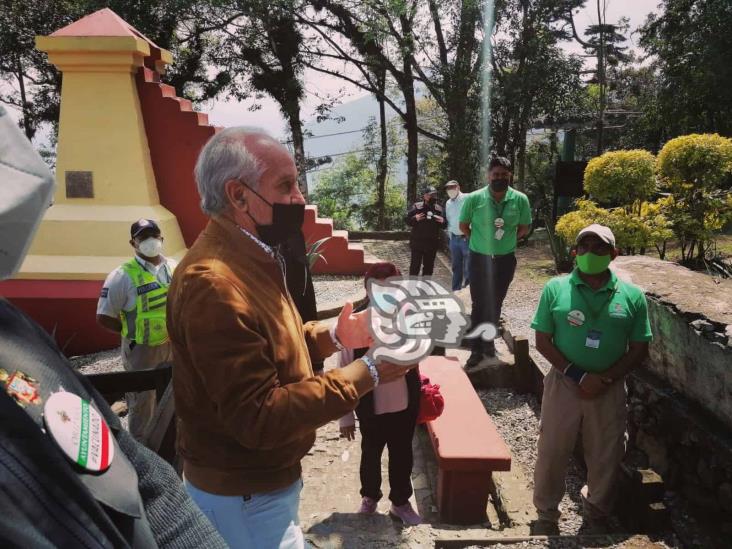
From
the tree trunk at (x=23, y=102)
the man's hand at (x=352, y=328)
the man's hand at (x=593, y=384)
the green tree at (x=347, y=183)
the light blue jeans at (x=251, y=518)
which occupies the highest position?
the tree trunk at (x=23, y=102)

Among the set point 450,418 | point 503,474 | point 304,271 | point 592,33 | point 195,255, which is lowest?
point 503,474

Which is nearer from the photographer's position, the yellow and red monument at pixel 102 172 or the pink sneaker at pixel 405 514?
the pink sneaker at pixel 405 514

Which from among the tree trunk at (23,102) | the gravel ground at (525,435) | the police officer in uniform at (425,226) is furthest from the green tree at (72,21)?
the gravel ground at (525,435)

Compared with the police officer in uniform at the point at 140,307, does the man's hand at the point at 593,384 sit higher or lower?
lower

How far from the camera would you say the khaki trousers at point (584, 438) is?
2961 millimetres

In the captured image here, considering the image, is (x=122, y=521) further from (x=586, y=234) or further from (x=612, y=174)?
(x=612, y=174)

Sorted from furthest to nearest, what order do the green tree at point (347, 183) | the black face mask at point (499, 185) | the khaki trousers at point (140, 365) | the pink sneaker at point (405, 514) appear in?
1. the green tree at point (347, 183)
2. the black face mask at point (499, 185)
3. the khaki trousers at point (140, 365)
4. the pink sneaker at point (405, 514)

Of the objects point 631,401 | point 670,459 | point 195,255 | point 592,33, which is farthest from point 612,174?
point 592,33

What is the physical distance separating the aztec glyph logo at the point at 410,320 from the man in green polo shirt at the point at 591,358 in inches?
60.7

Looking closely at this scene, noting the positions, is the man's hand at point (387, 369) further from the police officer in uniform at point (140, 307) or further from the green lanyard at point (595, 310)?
the police officer in uniform at point (140, 307)

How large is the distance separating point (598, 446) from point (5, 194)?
3.15 m

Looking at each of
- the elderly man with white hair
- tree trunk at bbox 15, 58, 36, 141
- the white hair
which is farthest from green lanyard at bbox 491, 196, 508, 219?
tree trunk at bbox 15, 58, 36, 141

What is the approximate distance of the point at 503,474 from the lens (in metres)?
4.04

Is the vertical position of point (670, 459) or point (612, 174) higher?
point (612, 174)
